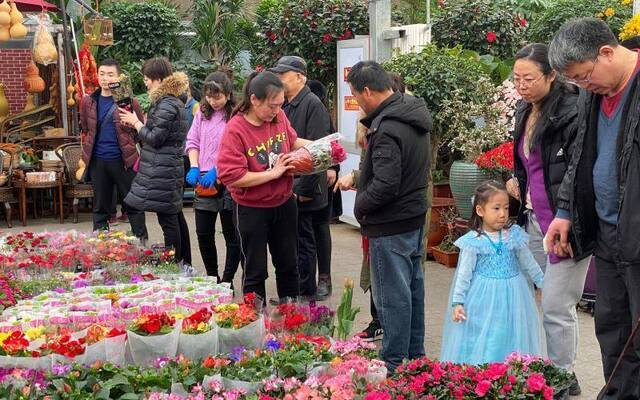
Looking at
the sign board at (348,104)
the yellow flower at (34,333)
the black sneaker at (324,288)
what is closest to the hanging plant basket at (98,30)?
the sign board at (348,104)

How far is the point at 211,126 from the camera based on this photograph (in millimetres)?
7688

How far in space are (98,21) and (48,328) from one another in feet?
30.9

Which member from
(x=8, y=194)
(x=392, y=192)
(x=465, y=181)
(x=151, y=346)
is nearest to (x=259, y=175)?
(x=392, y=192)

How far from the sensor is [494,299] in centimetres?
530

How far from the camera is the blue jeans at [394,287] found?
550cm

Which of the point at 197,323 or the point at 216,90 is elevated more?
the point at 216,90

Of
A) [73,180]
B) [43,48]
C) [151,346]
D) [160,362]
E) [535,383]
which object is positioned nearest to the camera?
[535,383]

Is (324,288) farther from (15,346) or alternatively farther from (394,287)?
(15,346)

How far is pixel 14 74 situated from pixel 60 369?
13.4 meters

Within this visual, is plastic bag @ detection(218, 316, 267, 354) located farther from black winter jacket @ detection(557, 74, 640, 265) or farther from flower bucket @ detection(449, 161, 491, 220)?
flower bucket @ detection(449, 161, 491, 220)

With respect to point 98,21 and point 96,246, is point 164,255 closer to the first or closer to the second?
point 96,246

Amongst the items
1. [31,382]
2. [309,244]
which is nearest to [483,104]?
[309,244]

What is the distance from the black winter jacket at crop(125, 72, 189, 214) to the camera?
7.89m

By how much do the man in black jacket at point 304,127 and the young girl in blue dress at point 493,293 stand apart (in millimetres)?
1956
